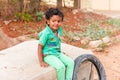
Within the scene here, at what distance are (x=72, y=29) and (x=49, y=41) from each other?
5481 mm

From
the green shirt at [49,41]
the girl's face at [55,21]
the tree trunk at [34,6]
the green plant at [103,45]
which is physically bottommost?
the green plant at [103,45]

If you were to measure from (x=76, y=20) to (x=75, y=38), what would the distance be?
222 centimetres

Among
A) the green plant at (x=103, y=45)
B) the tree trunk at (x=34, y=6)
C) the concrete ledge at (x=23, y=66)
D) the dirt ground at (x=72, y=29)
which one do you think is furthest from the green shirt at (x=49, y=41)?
the tree trunk at (x=34, y=6)

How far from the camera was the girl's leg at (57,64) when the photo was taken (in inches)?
169

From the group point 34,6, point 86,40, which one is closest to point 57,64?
point 86,40

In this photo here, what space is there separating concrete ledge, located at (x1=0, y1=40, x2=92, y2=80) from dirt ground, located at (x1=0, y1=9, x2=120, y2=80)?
219cm

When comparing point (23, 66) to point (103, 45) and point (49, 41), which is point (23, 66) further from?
point (103, 45)

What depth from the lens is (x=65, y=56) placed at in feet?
15.1

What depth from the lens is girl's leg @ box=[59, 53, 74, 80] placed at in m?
4.41

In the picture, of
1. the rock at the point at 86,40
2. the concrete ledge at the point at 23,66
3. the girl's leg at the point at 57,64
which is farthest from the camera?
the rock at the point at 86,40

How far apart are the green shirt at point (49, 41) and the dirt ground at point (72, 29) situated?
7.30ft

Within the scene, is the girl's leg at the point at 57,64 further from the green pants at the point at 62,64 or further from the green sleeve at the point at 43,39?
the green sleeve at the point at 43,39

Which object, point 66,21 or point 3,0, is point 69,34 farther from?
point 3,0

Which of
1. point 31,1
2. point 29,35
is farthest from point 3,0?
point 29,35
